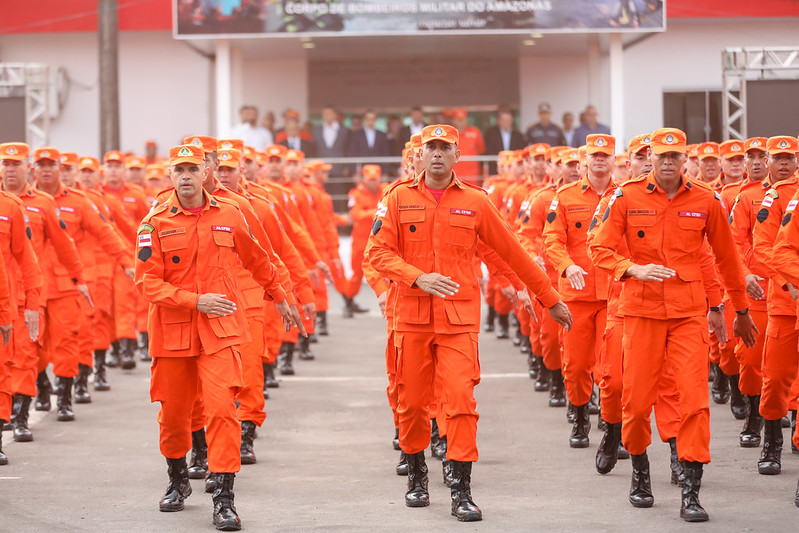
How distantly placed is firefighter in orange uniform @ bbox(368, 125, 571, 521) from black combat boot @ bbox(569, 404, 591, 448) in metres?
2.53

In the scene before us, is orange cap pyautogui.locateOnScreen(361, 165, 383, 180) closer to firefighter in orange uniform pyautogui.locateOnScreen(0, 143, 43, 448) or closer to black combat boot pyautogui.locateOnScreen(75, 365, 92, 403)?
black combat boot pyautogui.locateOnScreen(75, 365, 92, 403)

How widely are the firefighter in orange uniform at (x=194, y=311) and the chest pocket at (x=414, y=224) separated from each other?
1.02 metres

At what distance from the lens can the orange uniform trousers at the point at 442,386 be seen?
8648 millimetres

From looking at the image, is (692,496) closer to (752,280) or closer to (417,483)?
(417,483)

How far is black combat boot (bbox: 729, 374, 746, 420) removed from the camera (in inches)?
496

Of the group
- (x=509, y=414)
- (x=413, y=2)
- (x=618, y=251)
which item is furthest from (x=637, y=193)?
(x=413, y=2)

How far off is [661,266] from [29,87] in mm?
17694

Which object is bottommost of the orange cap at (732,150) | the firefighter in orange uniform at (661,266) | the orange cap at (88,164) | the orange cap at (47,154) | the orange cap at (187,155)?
the firefighter in orange uniform at (661,266)

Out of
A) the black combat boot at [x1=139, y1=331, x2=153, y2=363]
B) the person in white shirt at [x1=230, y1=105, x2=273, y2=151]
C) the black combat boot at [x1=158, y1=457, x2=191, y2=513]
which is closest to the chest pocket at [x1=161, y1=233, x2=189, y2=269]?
the black combat boot at [x1=158, y1=457, x2=191, y2=513]

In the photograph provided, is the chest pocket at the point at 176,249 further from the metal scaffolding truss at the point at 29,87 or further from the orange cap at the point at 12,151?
the metal scaffolding truss at the point at 29,87

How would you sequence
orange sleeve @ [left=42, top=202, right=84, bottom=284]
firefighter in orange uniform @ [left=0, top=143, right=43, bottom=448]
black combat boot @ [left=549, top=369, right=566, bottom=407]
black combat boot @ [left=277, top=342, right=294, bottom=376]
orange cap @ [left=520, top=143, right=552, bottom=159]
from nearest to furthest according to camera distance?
firefighter in orange uniform @ [left=0, top=143, right=43, bottom=448], orange sleeve @ [left=42, top=202, right=84, bottom=284], black combat boot @ [left=549, top=369, right=566, bottom=407], orange cap @ [left=520, top=143, right=552, bottom=159], black combat boot @ [left=277, top=342, right=294, bottom=376]

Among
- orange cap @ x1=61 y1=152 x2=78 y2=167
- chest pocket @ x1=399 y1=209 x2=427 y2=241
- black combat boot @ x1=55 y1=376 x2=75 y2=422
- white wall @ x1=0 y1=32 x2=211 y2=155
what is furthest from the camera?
white wall @ x1=0 y1=32 x2=211 y2=155

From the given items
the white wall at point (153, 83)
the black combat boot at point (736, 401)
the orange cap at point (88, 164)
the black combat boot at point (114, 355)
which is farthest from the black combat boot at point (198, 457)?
the white wall at point (153, 83)

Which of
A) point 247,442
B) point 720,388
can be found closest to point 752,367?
point 720,388
